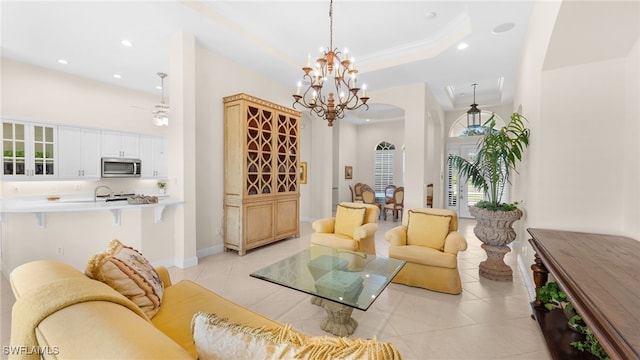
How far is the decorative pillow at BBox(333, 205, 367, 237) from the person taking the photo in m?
3.81

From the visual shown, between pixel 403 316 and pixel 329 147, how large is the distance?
470 cm

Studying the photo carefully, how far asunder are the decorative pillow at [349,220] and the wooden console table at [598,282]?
78.2 inches

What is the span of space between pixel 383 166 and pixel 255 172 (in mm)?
5947

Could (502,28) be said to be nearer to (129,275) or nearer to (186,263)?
(129,275)

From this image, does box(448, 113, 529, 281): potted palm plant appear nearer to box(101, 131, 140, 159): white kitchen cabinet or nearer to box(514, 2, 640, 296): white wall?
box(514, 2, 640, 296): white wall

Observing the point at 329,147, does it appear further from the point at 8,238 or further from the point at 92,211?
the point at 8,238

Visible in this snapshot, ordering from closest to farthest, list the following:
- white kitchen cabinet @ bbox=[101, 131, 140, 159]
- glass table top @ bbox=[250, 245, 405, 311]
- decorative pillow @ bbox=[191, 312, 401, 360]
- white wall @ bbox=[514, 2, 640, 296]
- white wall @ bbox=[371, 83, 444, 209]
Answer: decorative pillow @ bbox=[191, 312, 401, 360], glass table top @ bbox=[250, 245, 405, 311], white wall @ bbox=[514, 2, 640, 296], white wall @ bbox=[371, 83, 444, 209], white kitchen cabinet @ bbox=[101, 131, 140, 159]

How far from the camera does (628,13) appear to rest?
1781mm

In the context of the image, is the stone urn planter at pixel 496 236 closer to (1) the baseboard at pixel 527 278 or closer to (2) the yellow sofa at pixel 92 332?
(1) the baseboard at pixel 527 278

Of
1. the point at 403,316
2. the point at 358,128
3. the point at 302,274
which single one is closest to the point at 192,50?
the point at 302,274

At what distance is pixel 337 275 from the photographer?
2385 millimetres

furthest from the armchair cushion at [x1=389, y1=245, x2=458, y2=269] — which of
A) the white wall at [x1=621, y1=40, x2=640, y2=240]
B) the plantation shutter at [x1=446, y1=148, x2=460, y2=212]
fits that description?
the plantation shutter at [x1=446, y1=148, x2=460, y2=212]

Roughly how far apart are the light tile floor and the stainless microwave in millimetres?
2852

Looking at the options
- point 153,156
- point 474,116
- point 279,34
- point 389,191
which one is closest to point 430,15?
point 279,34
